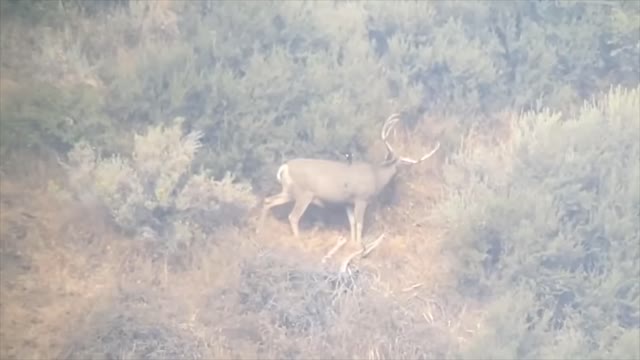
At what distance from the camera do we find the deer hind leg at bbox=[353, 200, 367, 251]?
301 centimetres

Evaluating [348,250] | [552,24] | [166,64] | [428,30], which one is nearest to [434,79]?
[428,30]

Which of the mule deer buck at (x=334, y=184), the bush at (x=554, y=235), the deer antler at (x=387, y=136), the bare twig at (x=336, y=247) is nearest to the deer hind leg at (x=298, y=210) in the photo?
the mule deer buck at (x=334, y=184)

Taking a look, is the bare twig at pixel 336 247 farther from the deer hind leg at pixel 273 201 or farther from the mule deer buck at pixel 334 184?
the deer hind leg at pixel 273 201

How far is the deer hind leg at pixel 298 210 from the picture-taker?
9.84 ft

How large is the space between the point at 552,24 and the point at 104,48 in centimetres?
135

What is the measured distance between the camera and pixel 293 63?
3.06 meters

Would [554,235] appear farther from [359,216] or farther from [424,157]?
[359,216]

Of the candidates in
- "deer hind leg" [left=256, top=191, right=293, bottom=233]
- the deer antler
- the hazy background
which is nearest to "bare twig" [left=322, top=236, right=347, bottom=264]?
the hazy background

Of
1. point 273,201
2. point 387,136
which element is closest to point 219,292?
point 273,201

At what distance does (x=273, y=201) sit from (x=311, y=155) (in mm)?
180

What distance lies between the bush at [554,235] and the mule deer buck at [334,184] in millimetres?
200

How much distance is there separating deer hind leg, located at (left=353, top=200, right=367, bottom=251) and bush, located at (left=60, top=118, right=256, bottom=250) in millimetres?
304

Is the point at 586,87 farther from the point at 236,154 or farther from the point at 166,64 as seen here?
the point at 166,64

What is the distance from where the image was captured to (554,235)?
303 centimetres
